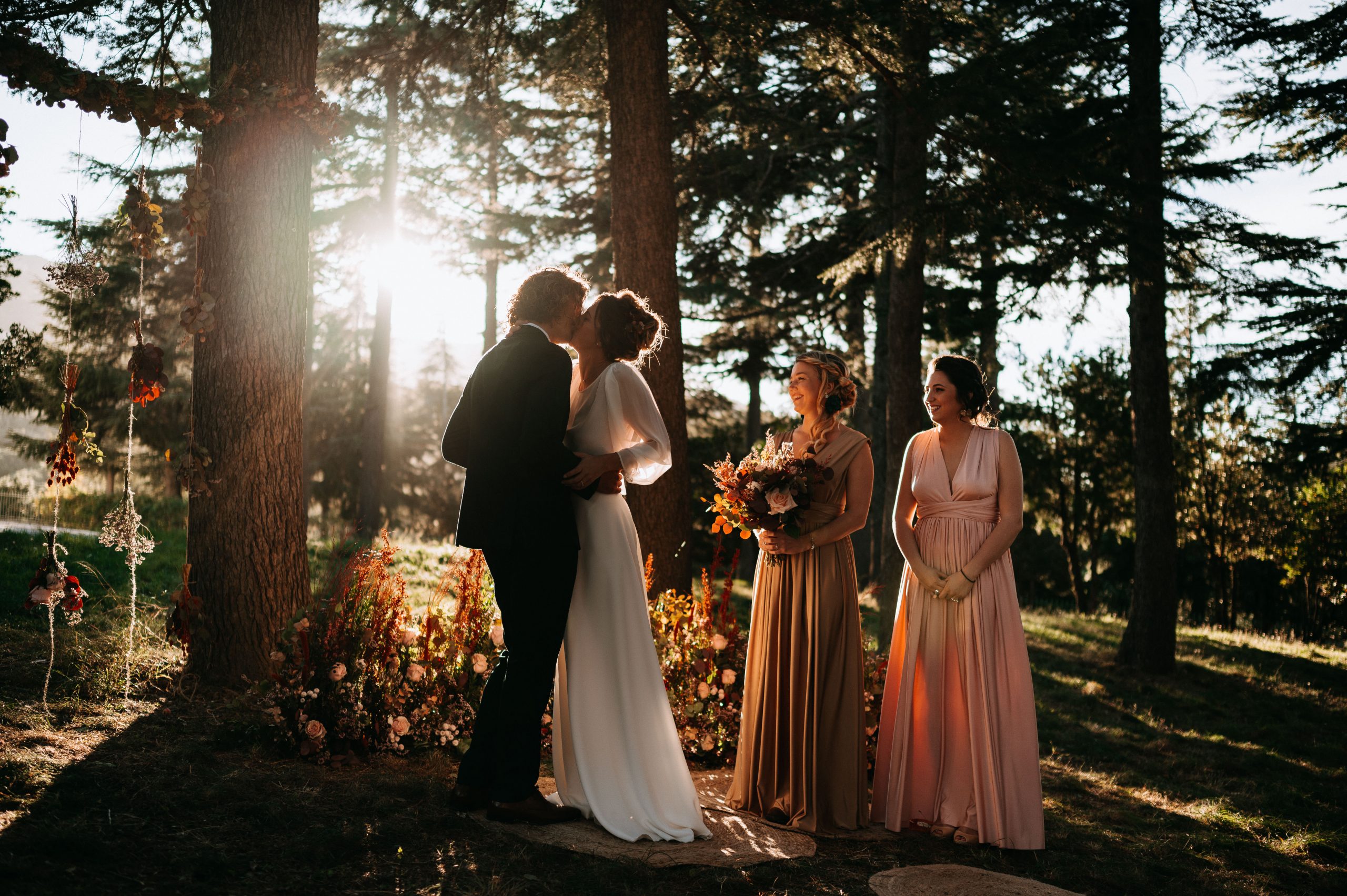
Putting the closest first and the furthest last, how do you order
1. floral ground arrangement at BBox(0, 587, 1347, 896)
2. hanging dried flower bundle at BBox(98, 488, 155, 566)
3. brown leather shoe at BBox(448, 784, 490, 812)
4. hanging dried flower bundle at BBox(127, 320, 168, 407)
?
1. floral ground arrangement at BBox(0, 587, 1347, 896)
2. brown leather shoe at BBox(448, 784, 490, 812)
3. hanging dried flower bundle at BBox(127, 320, 168, 407)
4. hanging dried flower bundle at BBox(98, 488, 155, 566)

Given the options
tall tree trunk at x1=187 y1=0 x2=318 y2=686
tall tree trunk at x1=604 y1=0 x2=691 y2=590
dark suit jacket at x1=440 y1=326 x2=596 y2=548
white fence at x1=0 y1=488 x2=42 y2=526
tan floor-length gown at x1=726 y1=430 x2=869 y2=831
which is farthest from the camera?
white fence at x1=0 y1=488 x2=42 y2=526

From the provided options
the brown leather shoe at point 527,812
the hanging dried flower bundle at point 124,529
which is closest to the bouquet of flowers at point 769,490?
the brown leather shoe at point 527,812

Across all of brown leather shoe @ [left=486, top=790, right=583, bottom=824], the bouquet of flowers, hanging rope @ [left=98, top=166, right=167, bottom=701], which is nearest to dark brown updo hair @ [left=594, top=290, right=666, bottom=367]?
the bouquet of flowers

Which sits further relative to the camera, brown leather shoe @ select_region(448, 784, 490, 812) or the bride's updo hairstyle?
the bride's updo hairstyle

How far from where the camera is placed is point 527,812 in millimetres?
4059

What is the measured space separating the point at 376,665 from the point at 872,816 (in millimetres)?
2785

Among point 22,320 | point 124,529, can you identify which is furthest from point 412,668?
point 22,320

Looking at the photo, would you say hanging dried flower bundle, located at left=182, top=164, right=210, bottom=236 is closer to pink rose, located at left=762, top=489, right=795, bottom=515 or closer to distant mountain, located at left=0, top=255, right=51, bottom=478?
distant mountain, located at left=0, top=255, right=51, bottom=478

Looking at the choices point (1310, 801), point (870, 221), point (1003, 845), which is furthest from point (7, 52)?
point (1310, 801)

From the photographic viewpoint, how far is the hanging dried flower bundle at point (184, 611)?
538 centimetres

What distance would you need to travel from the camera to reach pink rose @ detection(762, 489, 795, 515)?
454 cm

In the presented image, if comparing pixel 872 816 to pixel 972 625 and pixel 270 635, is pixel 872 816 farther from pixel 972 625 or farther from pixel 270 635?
pixel 270 635

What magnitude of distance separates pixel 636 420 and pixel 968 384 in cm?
185

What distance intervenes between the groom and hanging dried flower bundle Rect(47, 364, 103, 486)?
8.46ft
